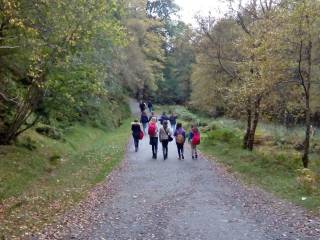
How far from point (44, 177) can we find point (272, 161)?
930 centimetres

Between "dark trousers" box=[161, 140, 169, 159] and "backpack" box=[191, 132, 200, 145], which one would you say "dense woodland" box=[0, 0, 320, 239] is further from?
"dark trousers" box=[161, 140, 169, 159]

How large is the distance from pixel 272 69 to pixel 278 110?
4.84 metres

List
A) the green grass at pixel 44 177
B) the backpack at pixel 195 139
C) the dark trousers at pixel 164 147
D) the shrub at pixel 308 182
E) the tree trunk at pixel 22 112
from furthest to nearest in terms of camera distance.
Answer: the dark trousers at pixel 164 147 < the backpack at pixel 195 139 < the tree trunk at pixel 22 112 < the shrub at pixel 308 182 < the green grass at pixel 44 177

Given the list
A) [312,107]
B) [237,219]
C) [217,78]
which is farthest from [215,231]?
[217,78]

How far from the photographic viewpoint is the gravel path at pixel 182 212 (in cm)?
954

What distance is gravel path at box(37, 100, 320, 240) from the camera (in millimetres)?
9539

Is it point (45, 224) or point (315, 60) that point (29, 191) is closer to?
point (45, 224)

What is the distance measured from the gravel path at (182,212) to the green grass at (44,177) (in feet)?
2.23

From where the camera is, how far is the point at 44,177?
17.1 metres

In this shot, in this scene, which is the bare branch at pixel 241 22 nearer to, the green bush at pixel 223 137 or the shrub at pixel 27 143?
the green bush at pixel 223 137

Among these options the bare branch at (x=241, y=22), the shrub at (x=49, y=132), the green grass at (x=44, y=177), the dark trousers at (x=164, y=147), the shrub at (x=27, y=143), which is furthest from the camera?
the shrub at (x=49, y=132)

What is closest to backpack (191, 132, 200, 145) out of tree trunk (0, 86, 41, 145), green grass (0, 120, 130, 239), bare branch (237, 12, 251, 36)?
green grass (0, 120, 130, 239)

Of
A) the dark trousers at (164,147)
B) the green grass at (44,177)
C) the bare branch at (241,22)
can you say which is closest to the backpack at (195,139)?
the dark trousers at (164,147)

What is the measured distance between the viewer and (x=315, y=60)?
1694 cm
